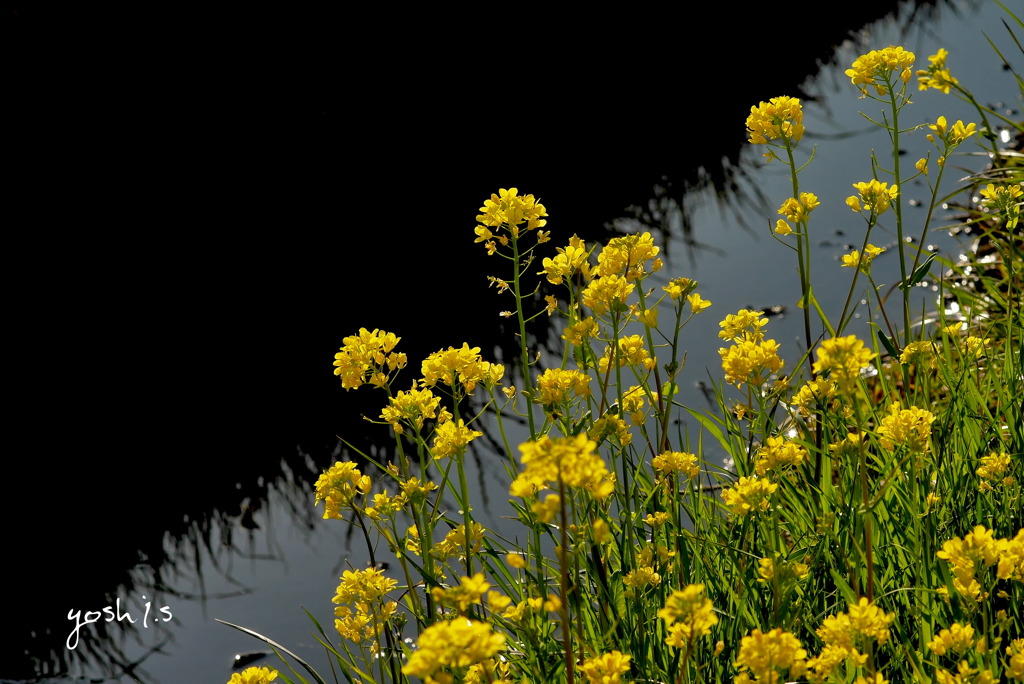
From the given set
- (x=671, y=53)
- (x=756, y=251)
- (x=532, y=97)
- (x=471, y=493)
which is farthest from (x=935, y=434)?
(x=671, y=53)

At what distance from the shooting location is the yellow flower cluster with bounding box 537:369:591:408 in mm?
1627

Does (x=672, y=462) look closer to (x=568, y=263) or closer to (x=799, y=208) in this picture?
(x=568, y=263)

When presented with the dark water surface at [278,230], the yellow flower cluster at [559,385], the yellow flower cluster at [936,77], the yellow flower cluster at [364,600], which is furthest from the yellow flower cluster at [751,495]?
the dark water surface at [278,230]

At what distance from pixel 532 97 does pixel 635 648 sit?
426 centimetres

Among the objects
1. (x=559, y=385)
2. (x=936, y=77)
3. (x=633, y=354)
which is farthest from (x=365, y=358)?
(x=936, y=77)

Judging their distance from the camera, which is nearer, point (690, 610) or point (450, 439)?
point (690, 610)

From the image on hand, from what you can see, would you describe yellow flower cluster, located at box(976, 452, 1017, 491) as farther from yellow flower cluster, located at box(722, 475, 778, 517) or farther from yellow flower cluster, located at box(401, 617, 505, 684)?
yellow flower cluster, located at box(401, 617, 505, 684)

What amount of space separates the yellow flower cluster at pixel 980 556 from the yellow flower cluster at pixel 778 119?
0.92 metres

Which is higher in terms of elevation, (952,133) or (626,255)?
(952,133)

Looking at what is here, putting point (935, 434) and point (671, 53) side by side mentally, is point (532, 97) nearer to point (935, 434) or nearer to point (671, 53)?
point (671, 53)

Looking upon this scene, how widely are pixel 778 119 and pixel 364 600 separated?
1.21m

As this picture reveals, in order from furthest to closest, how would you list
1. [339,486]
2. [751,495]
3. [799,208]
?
[799,208] < [339,486] < [751,495]

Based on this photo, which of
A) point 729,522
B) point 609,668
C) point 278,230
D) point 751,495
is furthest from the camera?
point 278,230

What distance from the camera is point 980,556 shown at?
1.18 meters
